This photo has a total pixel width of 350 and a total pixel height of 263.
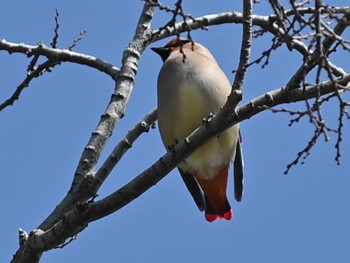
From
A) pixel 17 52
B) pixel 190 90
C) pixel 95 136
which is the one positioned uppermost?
pixel 17 52

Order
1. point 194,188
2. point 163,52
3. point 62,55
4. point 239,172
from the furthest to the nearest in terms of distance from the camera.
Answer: point 163,52 → point 194,188 → point 239,172 → point 62,55

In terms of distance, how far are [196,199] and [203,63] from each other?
957 millimetres

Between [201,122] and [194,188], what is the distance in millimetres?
777

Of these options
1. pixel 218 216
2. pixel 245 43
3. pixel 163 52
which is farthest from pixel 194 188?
pixel 245 43

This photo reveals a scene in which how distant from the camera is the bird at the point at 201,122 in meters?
5.01

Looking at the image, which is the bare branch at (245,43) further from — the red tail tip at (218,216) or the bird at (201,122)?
the red tail tip at (218,216)

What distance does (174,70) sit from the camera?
5.24m

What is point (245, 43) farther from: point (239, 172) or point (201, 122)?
point (239, 172)

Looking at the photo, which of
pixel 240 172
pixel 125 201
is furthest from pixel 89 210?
pixel 240 172

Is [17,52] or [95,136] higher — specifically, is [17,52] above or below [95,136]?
above

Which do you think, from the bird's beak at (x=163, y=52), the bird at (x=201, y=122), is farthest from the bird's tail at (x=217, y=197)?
the bird's beak at (x=163, y=52)

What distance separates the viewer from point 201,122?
16.5 ft

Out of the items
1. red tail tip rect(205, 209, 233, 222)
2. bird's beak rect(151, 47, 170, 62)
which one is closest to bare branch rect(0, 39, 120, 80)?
bird's beak rect(151, 47, 170, 62)

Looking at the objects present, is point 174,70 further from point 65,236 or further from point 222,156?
point 65,236
